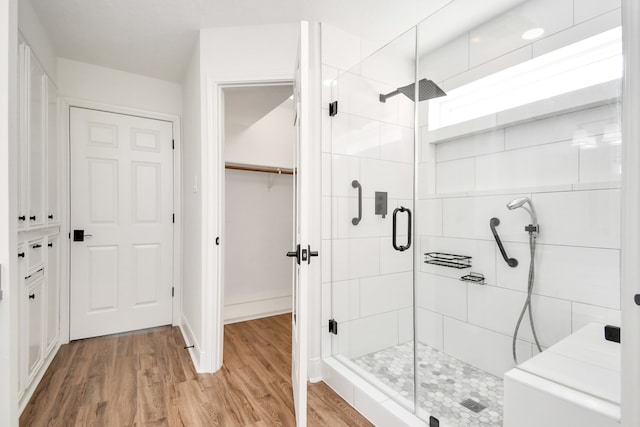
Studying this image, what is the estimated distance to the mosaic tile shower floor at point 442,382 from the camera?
58.9 inches

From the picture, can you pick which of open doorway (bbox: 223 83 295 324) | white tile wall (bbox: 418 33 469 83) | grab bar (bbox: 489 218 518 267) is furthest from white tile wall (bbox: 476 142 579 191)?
open doorway (bbox: 223 83 295 324)

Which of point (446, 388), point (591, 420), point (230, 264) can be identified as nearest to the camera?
point (591, 420)

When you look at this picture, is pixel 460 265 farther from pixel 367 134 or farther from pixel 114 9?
pixel 114 9

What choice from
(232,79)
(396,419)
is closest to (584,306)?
(396,419)

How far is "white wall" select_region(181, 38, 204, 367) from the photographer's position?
225cm

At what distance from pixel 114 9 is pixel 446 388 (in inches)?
118

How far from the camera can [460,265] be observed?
1.87 meters

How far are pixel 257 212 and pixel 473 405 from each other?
2.62m

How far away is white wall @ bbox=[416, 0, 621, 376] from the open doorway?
6.54 feet

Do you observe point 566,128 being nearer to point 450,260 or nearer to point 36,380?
point 450,260

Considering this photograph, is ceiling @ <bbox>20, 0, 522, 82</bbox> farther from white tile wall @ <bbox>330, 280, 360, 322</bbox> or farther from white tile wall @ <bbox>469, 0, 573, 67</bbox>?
white tile wall @ <bbox>330, 280, 360, 322</bbox>

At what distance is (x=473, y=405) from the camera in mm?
1549

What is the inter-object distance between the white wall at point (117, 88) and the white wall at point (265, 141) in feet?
2.02

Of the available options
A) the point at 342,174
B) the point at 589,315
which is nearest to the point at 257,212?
the point at 342,174
